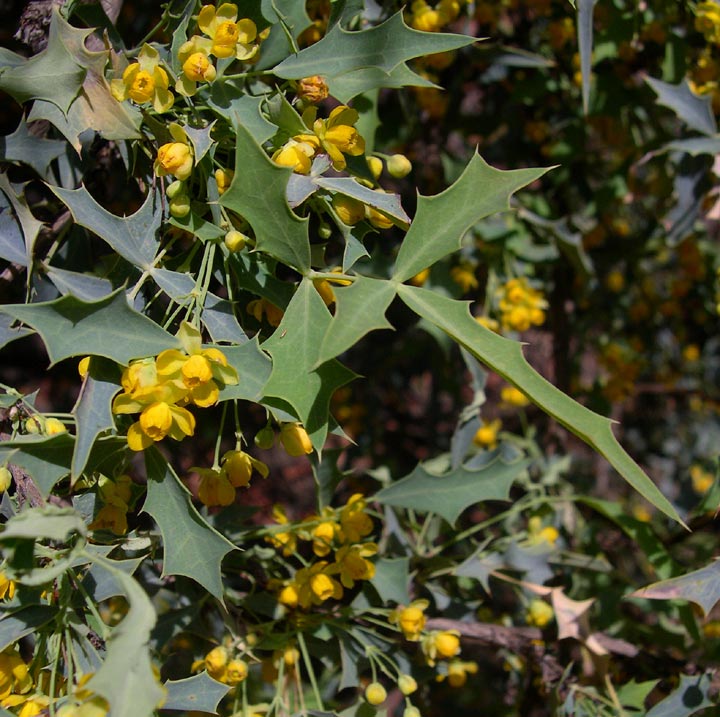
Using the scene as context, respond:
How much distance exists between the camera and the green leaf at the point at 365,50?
3.67ft

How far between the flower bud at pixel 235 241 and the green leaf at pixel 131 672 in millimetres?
474

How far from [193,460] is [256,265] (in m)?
2.00

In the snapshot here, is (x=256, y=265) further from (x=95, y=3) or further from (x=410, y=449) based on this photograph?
(x=410, y=449)

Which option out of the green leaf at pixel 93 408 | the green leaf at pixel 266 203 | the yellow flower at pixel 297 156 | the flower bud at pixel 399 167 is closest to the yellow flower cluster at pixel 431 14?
the flower bud at pixel 399 167

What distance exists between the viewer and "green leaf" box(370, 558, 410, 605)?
1.43 m

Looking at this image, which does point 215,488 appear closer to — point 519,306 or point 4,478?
point 4,478

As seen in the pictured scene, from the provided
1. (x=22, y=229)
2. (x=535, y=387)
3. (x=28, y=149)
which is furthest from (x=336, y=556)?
(x=28, y=149)

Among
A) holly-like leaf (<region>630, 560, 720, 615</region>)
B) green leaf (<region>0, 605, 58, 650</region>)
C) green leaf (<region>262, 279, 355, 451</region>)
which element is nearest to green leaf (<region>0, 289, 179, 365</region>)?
green leaf (<region>262, 279, 355, 451</region>)

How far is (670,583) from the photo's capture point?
1.35m

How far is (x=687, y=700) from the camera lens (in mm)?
1463

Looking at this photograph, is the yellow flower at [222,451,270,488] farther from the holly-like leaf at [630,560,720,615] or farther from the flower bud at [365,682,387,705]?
the holly-like leaf at [630,560,720,615]

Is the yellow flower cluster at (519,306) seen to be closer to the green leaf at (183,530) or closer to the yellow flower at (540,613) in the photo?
the yellow flower at (540,613)

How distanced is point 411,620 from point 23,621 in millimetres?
678

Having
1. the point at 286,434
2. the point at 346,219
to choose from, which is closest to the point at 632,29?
the point at 346,219
